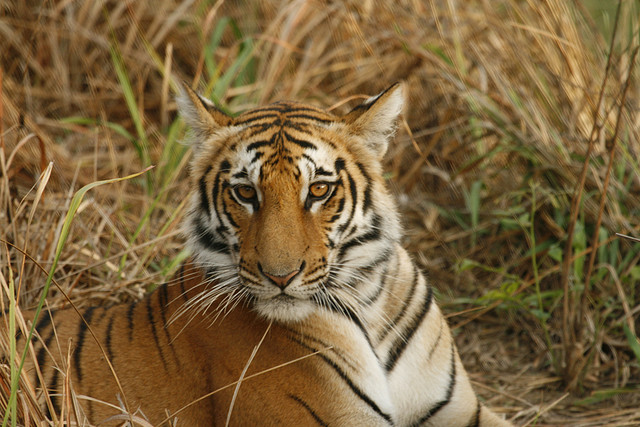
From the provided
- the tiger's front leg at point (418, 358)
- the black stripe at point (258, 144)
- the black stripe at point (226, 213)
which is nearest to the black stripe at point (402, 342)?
the tiger's front leg at point (418, 358)

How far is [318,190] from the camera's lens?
2143 millimetres

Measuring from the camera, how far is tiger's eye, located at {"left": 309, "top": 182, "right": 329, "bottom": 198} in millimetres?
2135

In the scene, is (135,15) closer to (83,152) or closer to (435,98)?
(83,152)

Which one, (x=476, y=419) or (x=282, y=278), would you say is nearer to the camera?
(x=282, y=278)

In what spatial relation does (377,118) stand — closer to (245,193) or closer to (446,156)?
(245,193)

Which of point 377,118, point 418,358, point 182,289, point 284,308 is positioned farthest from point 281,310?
point 377,118

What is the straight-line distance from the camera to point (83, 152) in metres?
4.39

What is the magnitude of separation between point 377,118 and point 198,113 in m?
0.58

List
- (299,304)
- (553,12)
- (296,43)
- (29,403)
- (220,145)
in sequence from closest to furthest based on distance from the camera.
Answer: (29,403) → (299,304) → (220,145) → (553,12) → (296,43)

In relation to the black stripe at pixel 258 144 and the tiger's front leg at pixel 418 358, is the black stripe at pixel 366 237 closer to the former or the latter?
the tiger's front leg at pixel 418 358

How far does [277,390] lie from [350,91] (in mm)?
2604

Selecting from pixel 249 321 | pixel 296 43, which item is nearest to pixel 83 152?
pixel 296 43

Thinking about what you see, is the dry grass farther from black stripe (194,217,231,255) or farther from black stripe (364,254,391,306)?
black stripe (364,254,391,306)

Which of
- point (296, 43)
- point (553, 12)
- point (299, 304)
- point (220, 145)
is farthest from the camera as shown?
point (296, 43)
